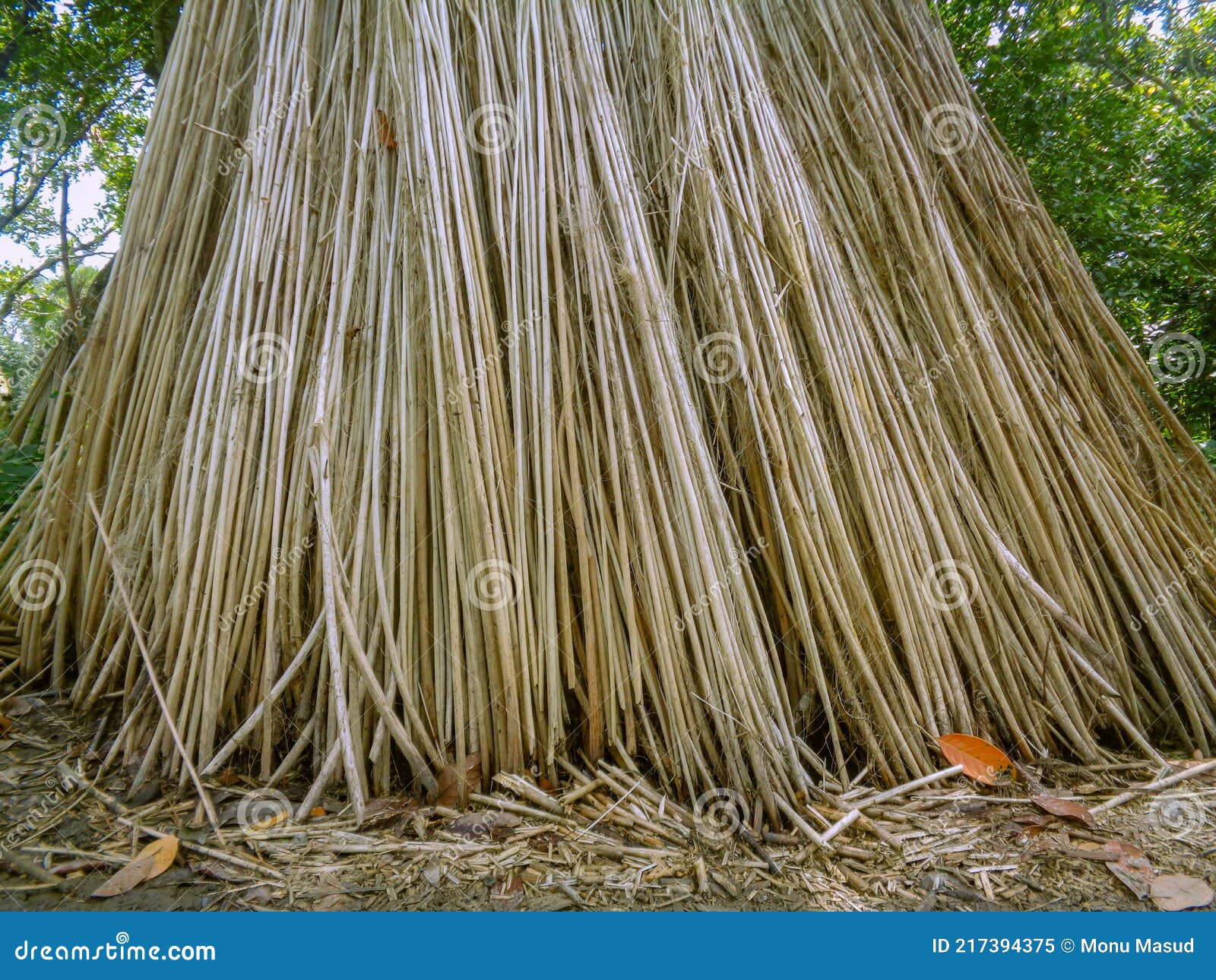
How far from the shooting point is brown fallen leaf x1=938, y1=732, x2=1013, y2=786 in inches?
55.1

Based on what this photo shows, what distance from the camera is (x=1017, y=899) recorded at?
1098 millimetres

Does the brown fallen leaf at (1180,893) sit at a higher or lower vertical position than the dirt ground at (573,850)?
lower

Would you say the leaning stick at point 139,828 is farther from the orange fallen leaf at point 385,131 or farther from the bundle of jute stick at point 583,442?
the orange fallen leaf at point 385,131

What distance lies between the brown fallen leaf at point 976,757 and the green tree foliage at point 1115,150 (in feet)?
9.74

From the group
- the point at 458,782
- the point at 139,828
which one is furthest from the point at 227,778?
the point at 458,782

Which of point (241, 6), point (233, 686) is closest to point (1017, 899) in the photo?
point (233, 686)

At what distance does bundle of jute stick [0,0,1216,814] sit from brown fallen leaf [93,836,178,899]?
196 mm

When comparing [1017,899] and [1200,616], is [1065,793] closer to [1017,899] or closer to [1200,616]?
[1017,899]

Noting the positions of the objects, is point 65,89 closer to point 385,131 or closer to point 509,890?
point 385,131

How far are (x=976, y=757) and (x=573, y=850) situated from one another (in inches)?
35.9

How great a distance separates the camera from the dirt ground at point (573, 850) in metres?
1.06

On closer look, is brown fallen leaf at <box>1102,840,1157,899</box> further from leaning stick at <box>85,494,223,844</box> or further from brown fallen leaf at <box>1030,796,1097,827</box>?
leaning stick at <box>85,494,223,844</box>

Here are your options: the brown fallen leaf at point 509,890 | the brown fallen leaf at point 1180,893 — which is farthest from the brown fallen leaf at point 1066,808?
the brown fallen leaf at point 509,890

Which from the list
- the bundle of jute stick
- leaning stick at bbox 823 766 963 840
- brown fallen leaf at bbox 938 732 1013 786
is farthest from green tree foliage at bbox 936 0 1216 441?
leaning stick at bbox 823 766 963 840
